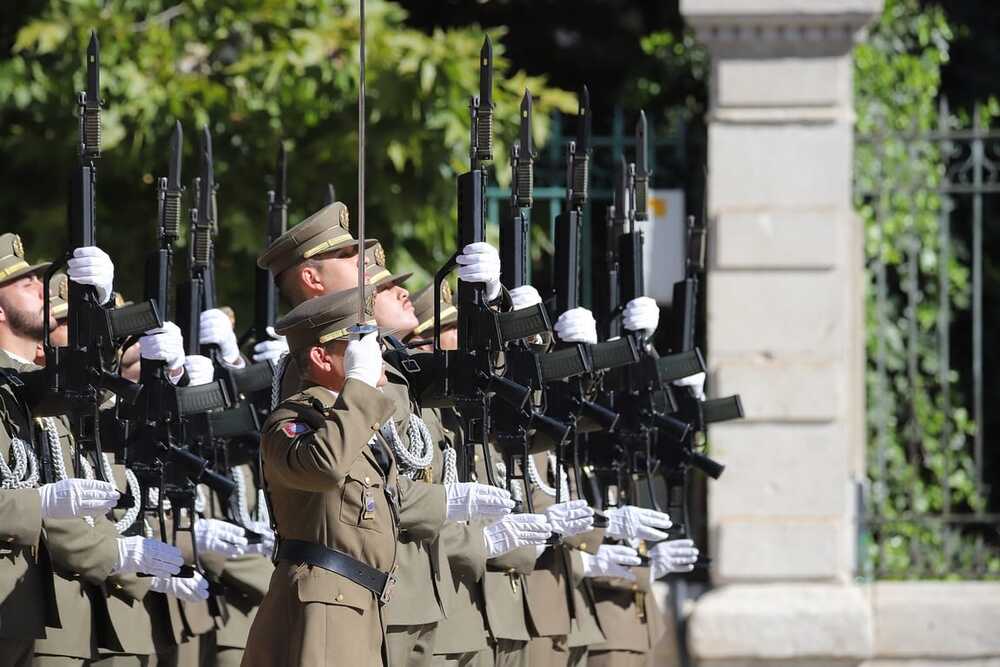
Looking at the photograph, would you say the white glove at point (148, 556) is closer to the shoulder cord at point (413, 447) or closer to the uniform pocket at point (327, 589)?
the shoulder cord at point (413, 447)

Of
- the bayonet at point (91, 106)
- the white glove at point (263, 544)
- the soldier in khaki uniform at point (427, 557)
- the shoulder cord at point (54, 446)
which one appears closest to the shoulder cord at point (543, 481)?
the soldier in khaki uniform at point (427, 557)

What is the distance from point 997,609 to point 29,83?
4.81 meters

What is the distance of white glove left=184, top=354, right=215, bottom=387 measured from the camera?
6539 mm

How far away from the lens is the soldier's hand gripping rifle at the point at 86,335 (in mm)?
5859

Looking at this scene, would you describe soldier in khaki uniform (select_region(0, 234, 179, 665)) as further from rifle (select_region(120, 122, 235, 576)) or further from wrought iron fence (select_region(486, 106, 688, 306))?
wrought iron fence (select_region(486, 106, 688, 306))

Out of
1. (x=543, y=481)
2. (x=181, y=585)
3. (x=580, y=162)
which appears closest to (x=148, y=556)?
(x=181, y=585)

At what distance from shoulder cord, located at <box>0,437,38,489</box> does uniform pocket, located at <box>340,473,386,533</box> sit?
1077 millimetres

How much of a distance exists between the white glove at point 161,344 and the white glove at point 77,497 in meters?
0.56

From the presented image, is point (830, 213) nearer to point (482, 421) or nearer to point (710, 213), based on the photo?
point (710, 213)

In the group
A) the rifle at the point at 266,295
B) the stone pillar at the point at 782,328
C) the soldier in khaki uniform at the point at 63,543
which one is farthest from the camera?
the stone pillar at the point at 782,328

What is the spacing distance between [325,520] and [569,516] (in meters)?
1.24

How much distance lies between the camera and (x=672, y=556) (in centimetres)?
725

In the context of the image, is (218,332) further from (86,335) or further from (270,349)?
(86,335)

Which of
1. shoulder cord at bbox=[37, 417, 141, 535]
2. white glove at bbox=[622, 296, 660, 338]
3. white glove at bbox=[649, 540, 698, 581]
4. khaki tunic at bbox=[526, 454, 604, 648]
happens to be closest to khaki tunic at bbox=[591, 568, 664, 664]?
white glove at bbox=[649, 540, 698, 581]
